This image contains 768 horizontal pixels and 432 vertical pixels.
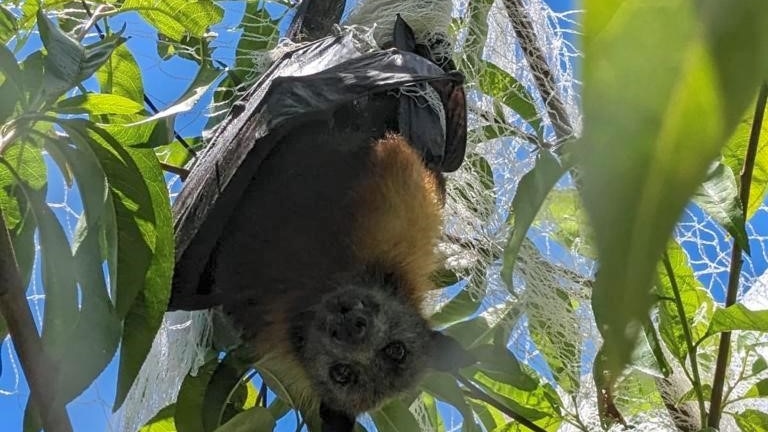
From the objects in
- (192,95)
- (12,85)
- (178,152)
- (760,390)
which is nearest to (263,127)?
(178,152)

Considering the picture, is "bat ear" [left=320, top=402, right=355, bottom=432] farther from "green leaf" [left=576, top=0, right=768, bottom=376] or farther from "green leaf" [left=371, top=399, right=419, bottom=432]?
"green leaf" [left=576, top=0, right=768, bottom=376]

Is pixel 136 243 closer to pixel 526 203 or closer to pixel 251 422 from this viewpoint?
pixel 251 422

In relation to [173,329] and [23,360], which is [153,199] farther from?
[173,329]

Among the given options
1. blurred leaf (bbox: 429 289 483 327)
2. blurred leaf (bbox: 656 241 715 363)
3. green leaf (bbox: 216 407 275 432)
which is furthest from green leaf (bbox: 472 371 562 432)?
green leaf (bbox: 216 407 275 432)

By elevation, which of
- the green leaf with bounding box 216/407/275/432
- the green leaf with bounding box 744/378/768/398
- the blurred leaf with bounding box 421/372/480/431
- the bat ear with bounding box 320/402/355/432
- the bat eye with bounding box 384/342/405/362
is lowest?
the bat ear with bounding box 320/402/355/432

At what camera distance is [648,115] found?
1.13 ft

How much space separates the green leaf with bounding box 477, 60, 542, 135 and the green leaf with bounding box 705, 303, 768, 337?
0.80m

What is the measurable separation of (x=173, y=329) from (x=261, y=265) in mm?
346

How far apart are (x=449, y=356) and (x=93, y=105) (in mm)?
1219

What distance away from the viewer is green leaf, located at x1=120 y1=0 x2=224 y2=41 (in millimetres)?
2383

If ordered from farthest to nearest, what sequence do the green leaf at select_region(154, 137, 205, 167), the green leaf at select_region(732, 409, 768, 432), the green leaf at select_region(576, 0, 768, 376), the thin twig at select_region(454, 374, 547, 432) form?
the green leaf at select_region(154, 137, 205, 167) → the thin twig at select_region(454, 374, 547, 432) → the green leaf at select_region(732, 409, 768, 432) → the green leaf at select_region(576, 0, 768, 376)

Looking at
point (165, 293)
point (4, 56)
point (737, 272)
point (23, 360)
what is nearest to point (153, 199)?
point (165, 293)

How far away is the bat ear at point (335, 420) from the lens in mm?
2764

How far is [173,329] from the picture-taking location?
9.23 ft
